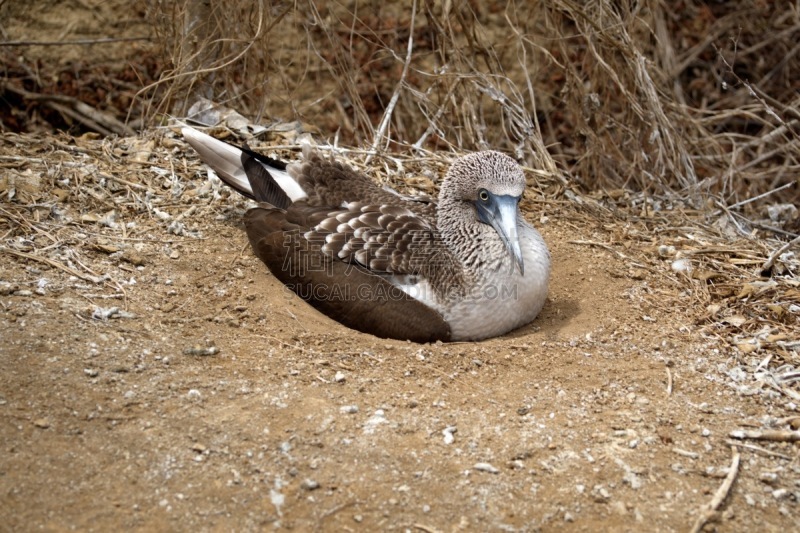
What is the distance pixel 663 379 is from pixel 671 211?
273cm

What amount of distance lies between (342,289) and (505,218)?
1174 mm

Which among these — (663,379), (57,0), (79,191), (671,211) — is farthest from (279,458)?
(57,0)

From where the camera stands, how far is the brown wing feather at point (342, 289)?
5547mm

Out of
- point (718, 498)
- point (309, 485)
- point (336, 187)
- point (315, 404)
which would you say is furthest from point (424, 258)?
point (718, 498)

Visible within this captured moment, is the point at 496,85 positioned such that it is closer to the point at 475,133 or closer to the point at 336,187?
the point at 475,133

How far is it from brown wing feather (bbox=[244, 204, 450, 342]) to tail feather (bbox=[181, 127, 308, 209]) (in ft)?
1.01

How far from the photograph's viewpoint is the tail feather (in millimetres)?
6293

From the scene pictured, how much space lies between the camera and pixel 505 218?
5633 millimetres

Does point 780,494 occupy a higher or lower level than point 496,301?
lower

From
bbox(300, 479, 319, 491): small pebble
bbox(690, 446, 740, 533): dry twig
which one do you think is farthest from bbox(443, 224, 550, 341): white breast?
bbox(300, 479, 319, 491): small pebble

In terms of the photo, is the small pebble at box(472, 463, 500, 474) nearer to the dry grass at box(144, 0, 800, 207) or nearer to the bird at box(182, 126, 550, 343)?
the bird at box(182, 126, 550, 343)

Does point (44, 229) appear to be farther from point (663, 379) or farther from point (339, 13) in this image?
point (339, 13)

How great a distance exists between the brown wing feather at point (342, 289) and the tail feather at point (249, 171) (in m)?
0.31

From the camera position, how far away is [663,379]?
5.08 m
